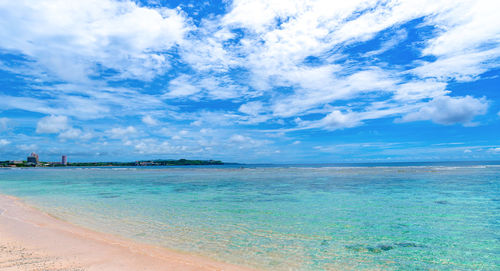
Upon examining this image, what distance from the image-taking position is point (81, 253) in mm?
8039

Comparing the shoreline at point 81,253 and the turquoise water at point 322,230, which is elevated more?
the shoreline at point 81,253

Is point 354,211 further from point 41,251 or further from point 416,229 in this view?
point 41,251

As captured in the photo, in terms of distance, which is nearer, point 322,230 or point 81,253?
point 81,253

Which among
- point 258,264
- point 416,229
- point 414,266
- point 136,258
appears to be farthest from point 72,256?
point 416,229

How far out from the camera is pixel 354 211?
14.9m

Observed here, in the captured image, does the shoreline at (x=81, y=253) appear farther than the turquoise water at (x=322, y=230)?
No

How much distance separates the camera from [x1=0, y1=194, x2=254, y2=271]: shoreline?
7098 mm

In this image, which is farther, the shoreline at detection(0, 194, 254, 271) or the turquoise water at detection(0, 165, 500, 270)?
the turquoise water at detection(0, 165, 500, 270)

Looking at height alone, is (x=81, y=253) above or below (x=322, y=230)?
above

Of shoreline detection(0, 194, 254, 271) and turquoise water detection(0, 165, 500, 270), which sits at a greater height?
shoreline detection(0, 194, 254, 271)

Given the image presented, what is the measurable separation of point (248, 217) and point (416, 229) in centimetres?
723

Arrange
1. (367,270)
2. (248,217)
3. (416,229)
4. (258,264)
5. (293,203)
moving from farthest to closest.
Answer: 1. (293,203)
2. (248,217)
3. (416,229)
4. (258,264)
5. (367,270)

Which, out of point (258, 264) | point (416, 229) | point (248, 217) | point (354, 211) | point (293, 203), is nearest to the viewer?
point (258, 264)

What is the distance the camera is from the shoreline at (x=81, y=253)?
710 centimetres
